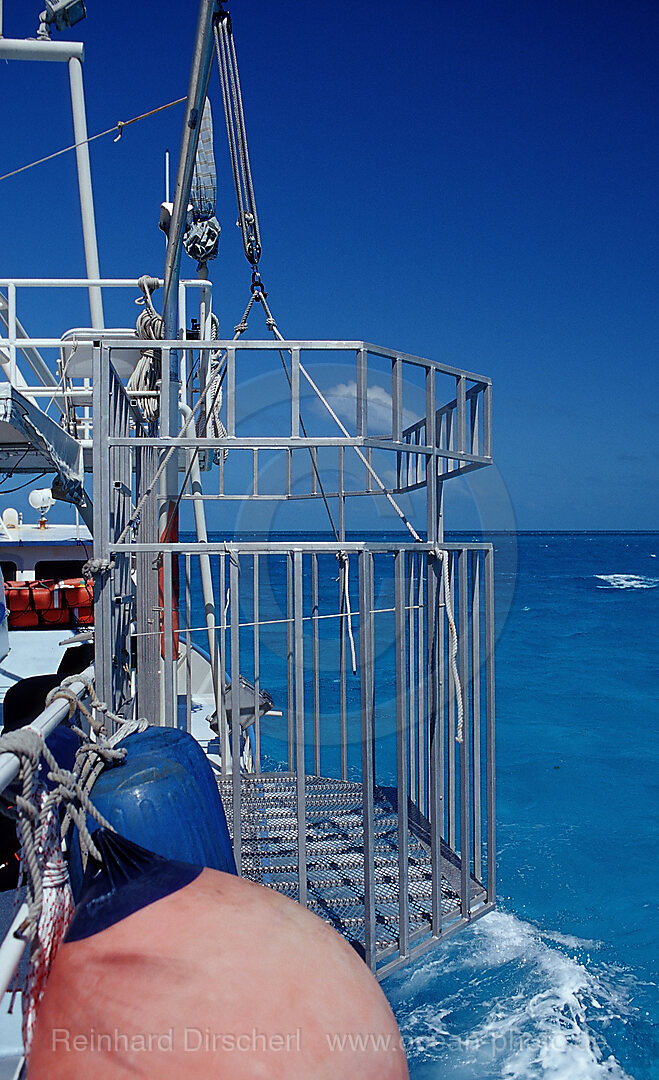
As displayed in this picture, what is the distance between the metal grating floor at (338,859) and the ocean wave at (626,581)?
39.9 metres

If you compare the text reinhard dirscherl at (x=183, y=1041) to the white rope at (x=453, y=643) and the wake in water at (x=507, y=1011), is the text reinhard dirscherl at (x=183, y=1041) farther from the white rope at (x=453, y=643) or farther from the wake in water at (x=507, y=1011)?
the wake in water at (x=507, y=1011)

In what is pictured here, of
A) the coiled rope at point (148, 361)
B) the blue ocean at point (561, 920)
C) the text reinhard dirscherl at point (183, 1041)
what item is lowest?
the blue ocean at point (561, 920)

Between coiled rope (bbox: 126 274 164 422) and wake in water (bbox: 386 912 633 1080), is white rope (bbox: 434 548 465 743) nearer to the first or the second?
wake in water (bbox: 386 912 633 1080)

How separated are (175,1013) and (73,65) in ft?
32.7

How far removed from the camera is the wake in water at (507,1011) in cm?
482

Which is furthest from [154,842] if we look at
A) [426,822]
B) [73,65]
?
[73,65]

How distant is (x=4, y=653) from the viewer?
276 inches

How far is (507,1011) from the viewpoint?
5.35 m

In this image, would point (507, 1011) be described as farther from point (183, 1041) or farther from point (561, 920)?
point (183, 1041)

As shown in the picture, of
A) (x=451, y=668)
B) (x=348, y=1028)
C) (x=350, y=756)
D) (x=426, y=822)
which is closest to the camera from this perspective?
(x=348, y=1028)

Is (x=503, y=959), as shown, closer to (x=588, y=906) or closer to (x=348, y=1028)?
(x=588, y=906)

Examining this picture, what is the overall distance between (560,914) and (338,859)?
413cm

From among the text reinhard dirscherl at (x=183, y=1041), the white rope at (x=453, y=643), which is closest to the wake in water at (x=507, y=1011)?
the white rope at (x=453, y=643)

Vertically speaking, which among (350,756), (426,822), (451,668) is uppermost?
(451,668)
